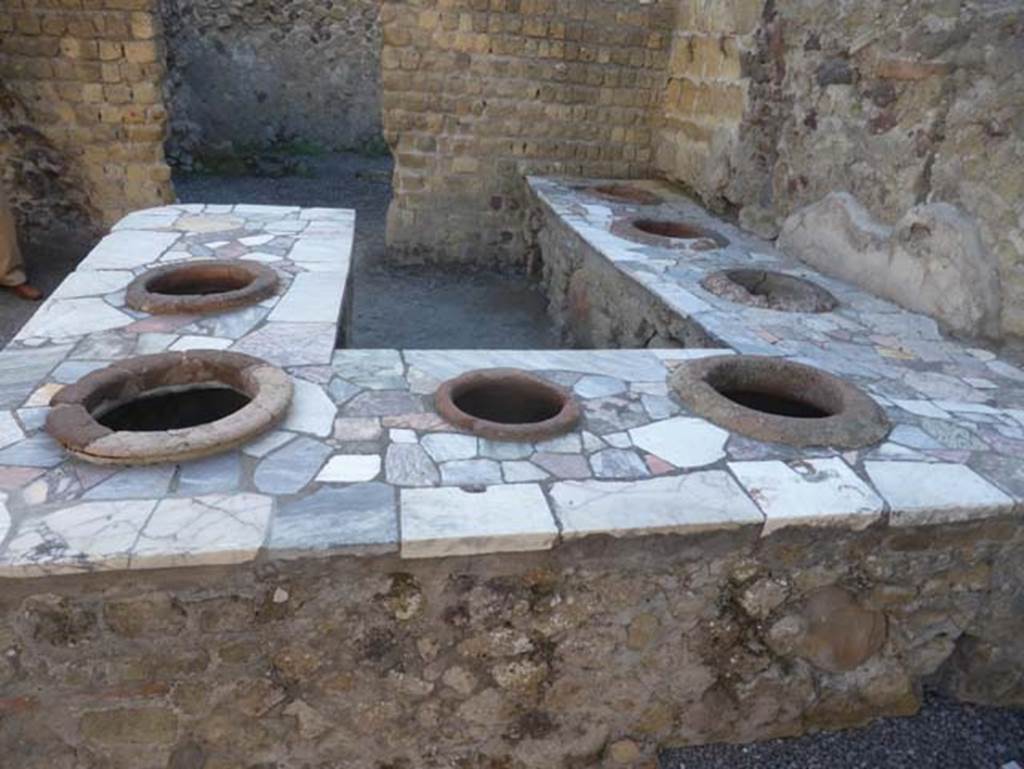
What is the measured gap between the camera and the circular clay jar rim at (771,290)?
4.41 m

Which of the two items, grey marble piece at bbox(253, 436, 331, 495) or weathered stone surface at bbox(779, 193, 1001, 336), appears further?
weathered stone surface at bbox(779, 193, 1001, 336)

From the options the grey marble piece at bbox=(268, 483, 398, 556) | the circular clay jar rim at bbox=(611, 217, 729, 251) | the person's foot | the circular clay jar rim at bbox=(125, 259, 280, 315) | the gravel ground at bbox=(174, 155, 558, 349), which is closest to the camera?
the grey marble piece at bbox=(268, 483, 398, 556)

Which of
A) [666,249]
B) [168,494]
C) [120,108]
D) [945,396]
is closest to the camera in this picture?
[168,494]

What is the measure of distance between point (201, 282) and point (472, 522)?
274 centimetres

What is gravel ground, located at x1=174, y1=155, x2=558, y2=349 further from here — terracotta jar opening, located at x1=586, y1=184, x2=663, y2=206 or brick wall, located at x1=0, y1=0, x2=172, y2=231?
brick wall, located at x1=0, y1=0, x2=172, y2=231

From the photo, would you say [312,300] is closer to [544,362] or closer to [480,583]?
[544,362]

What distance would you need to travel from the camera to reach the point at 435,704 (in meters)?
2.47

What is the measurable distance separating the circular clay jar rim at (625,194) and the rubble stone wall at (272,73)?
6341 millimetres

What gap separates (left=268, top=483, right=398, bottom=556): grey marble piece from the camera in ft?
7.07

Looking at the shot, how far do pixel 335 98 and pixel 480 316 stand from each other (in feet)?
22.9

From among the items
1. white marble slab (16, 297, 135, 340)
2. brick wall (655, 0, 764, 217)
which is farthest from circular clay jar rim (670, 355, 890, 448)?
brick wall (655, 0, 764, 217)

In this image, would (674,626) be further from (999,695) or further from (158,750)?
(158,750)

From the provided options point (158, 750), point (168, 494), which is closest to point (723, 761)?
point (158, 750)

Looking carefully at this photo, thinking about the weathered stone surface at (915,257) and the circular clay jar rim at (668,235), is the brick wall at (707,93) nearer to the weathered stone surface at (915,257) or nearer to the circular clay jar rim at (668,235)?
the circular clay jar rim at (668,235)
